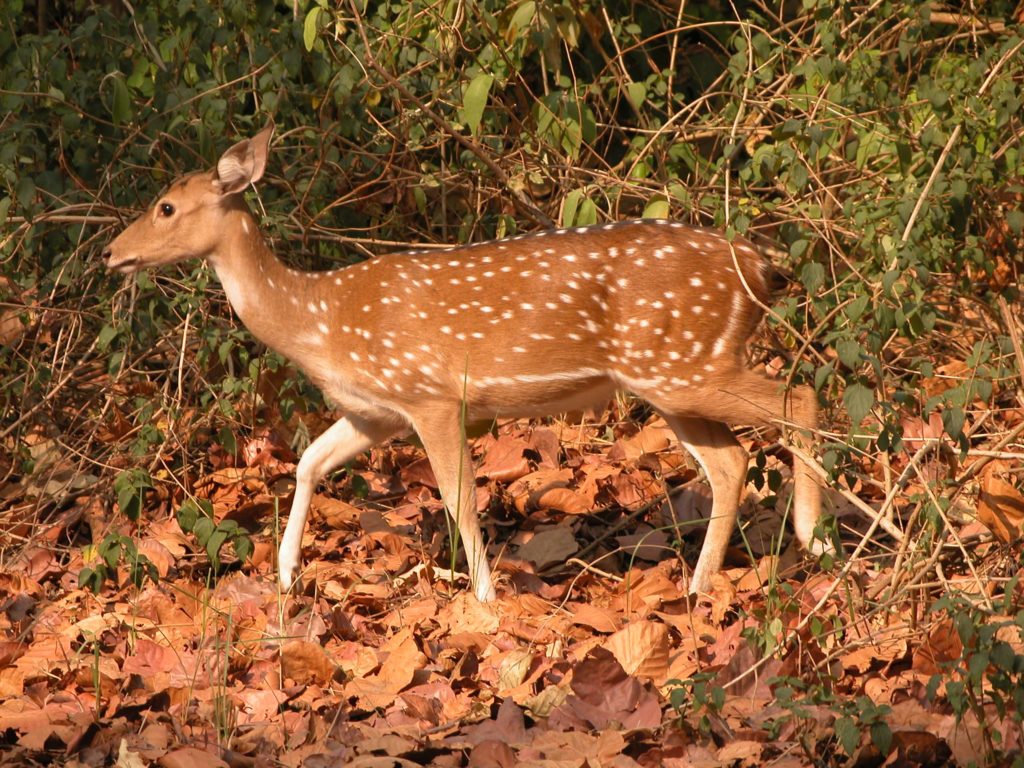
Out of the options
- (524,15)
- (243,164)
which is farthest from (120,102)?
(524,15)

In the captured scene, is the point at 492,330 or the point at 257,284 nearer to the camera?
the point at 492,330

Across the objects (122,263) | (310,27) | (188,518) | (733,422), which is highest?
(310,27)

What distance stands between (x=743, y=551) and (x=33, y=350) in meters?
3.72

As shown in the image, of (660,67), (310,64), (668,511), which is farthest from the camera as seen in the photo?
(660,67)

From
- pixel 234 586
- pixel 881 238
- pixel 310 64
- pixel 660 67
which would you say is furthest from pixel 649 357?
pixel 660 67

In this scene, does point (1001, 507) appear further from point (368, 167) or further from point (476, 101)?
point (368, 167)

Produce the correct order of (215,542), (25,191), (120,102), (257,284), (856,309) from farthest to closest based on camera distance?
(120,102), (25,191), (257,284), (215,542), (856,309)

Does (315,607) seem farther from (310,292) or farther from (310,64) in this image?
(310,64)

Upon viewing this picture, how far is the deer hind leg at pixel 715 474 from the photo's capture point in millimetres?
6277

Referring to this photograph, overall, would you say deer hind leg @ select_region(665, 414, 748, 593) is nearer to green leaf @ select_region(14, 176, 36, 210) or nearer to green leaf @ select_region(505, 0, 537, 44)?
green leaf @ select_region(505, 0, 537, 44)

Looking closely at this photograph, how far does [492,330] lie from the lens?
21.0 ft

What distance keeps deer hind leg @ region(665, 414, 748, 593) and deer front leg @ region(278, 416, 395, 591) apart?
135 centimetres

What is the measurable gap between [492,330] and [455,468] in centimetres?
61

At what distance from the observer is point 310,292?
6715mm
